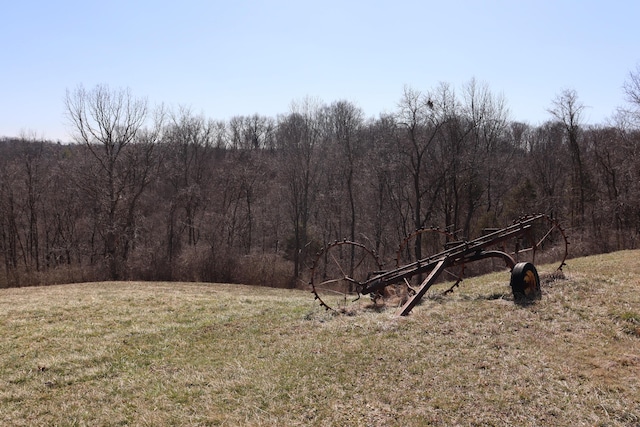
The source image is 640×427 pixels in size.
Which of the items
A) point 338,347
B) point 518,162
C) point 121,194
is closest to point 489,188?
point 518,162

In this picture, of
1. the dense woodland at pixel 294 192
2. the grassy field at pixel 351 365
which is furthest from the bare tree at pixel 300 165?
the grassy field at pixel 351 365

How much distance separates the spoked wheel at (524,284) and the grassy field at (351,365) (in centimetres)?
20

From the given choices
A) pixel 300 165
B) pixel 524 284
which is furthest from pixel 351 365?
pixel 300 165

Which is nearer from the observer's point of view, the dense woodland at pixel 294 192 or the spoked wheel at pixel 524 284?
the spoked wheel at pixel 524 284

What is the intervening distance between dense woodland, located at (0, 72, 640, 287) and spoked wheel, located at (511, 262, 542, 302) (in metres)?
11.7

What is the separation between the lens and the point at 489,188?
115ft

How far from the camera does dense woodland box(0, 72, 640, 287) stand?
966 inches

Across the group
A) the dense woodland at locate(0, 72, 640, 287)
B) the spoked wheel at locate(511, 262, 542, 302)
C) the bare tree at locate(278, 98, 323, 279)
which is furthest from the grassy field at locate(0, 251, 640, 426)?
the bare tree at locate(278, 98, 323, 279)

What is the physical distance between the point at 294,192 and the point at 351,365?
2881 centimetres

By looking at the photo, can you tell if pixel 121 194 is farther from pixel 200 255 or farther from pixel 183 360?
pixel 183 360

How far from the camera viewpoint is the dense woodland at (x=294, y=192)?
80.5 ft

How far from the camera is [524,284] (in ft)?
26.5

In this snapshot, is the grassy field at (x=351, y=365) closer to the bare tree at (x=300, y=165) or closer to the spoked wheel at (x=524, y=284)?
the spoked wheel at (x=524, y=284)

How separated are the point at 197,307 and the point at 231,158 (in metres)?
34.9
